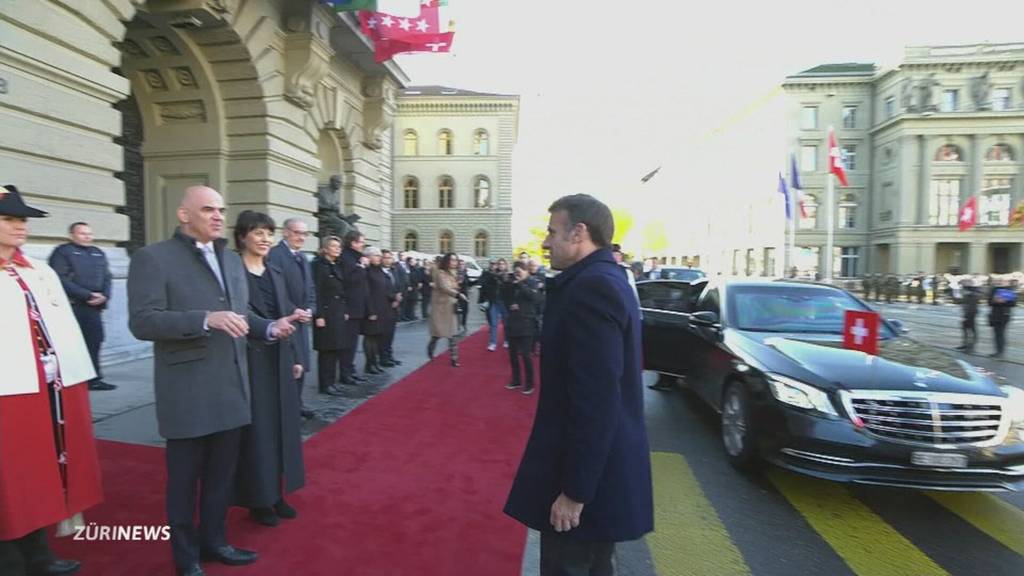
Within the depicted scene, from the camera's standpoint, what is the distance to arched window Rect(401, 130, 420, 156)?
51.3 metres

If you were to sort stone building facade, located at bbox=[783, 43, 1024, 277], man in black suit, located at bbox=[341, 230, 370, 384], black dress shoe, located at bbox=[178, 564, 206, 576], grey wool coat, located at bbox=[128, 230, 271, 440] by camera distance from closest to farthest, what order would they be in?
grey wool coat, located at bbox=[128, 230, 271, 440]
black dress shoe, located at bbox=[178, 564, 206, 576]
man in black suit, located at bbox=[341, 230, 370, 384]
stone building facade, located at bbox=[783, 43, 1024, 277]

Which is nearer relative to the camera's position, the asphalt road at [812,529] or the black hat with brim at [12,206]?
the black hat with brim at [12,206]

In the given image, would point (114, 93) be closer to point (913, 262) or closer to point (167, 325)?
point (167, 325)

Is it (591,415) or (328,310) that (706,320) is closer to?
(591,415)

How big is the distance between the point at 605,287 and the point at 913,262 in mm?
61401

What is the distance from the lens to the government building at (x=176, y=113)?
7.61 m

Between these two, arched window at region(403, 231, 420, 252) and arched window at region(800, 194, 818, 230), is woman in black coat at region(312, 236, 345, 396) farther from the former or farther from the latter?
arched window at region(800, 194, 818, 230)

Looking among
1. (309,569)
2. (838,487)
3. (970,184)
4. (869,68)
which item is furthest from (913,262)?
(309,569)

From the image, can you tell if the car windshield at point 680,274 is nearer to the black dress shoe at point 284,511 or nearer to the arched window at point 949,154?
the black dress shoe at point 284,511

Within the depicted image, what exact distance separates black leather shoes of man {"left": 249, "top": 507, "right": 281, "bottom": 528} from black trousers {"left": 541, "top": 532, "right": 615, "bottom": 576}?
7.30ft

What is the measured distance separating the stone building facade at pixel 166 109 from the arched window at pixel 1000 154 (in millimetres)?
57530

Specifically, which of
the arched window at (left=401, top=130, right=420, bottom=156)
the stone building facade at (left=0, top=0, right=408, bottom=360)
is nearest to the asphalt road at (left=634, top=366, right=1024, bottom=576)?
the stone building facade at (left=0, top=0, right=408, bottom=360)

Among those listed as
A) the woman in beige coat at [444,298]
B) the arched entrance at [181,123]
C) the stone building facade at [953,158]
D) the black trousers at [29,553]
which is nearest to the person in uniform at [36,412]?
the black trousers at [29,553]

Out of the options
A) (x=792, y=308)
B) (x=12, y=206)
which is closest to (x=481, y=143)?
(x=792, y=308)
